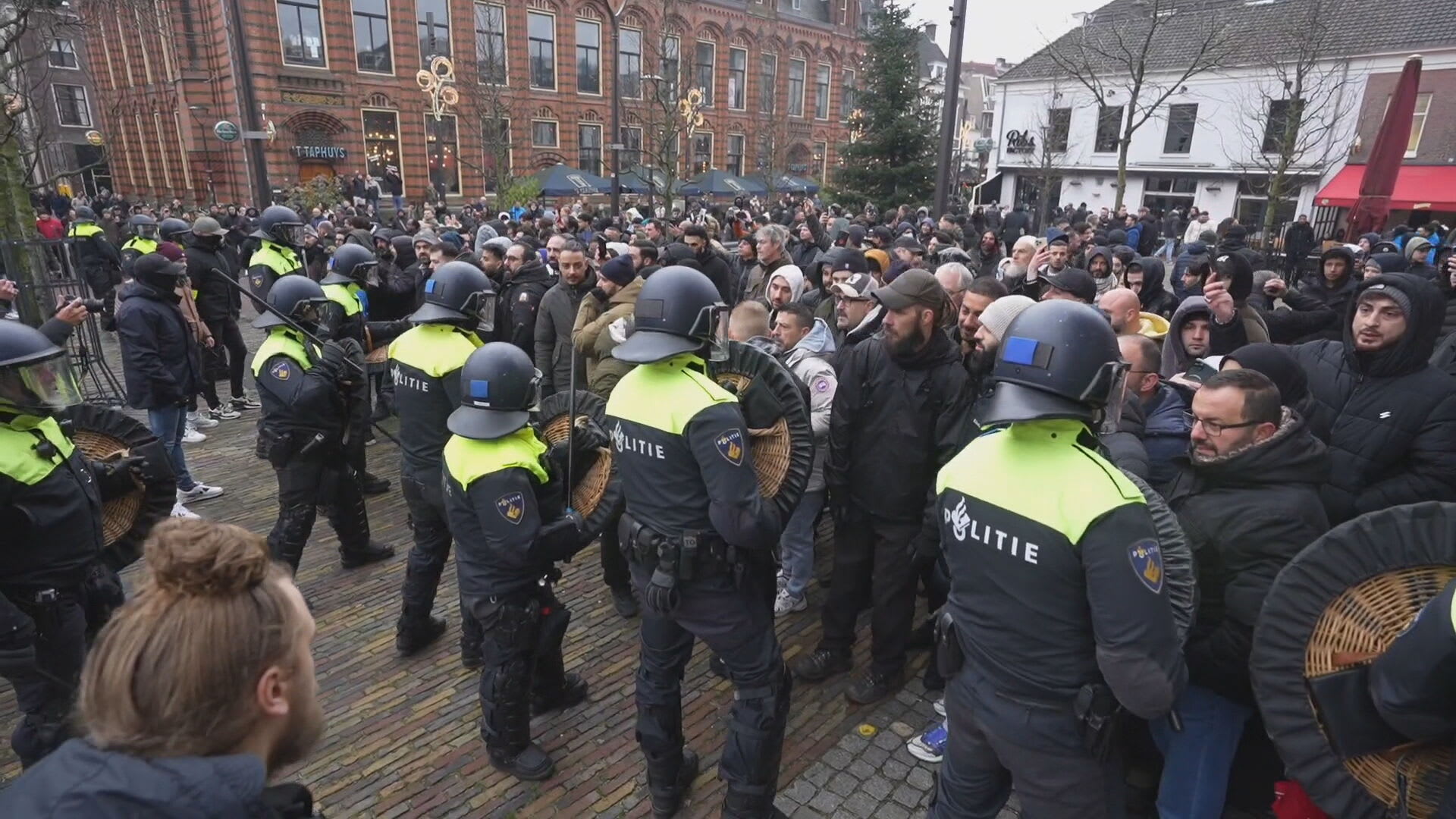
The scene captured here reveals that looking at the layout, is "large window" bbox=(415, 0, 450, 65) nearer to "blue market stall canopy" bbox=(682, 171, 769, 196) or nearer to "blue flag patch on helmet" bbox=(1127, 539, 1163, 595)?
"blue market stall canopy" bbox=(682, 171, 769, 196)

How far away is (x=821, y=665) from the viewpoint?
443cm

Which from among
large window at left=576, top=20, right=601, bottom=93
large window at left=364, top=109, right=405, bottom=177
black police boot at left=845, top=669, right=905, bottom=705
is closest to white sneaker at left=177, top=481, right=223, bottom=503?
black police boot at left=845, top=669, right=905, bottom=705

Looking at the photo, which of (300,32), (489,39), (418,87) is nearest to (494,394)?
(489,39)

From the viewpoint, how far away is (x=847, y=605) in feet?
14.4

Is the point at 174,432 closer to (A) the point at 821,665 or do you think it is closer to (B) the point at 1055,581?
(A) the point at 821,665

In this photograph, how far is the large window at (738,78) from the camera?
41.5 m

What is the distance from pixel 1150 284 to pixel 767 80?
4006 centimetres

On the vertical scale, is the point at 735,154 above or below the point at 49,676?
above

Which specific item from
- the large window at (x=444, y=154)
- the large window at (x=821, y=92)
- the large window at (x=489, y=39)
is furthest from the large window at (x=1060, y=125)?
the large window at (x=444, y=154)

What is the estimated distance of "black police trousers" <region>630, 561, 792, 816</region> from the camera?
316 cm

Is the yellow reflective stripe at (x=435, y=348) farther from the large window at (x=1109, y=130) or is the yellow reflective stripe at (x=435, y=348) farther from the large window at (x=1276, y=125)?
the large window at (x=1109, y=130)

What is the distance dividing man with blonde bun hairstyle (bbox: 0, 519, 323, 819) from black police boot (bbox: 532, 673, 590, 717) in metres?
2.76

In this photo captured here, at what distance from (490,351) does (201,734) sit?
89.6 inches

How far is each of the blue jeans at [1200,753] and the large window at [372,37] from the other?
33929 mm
